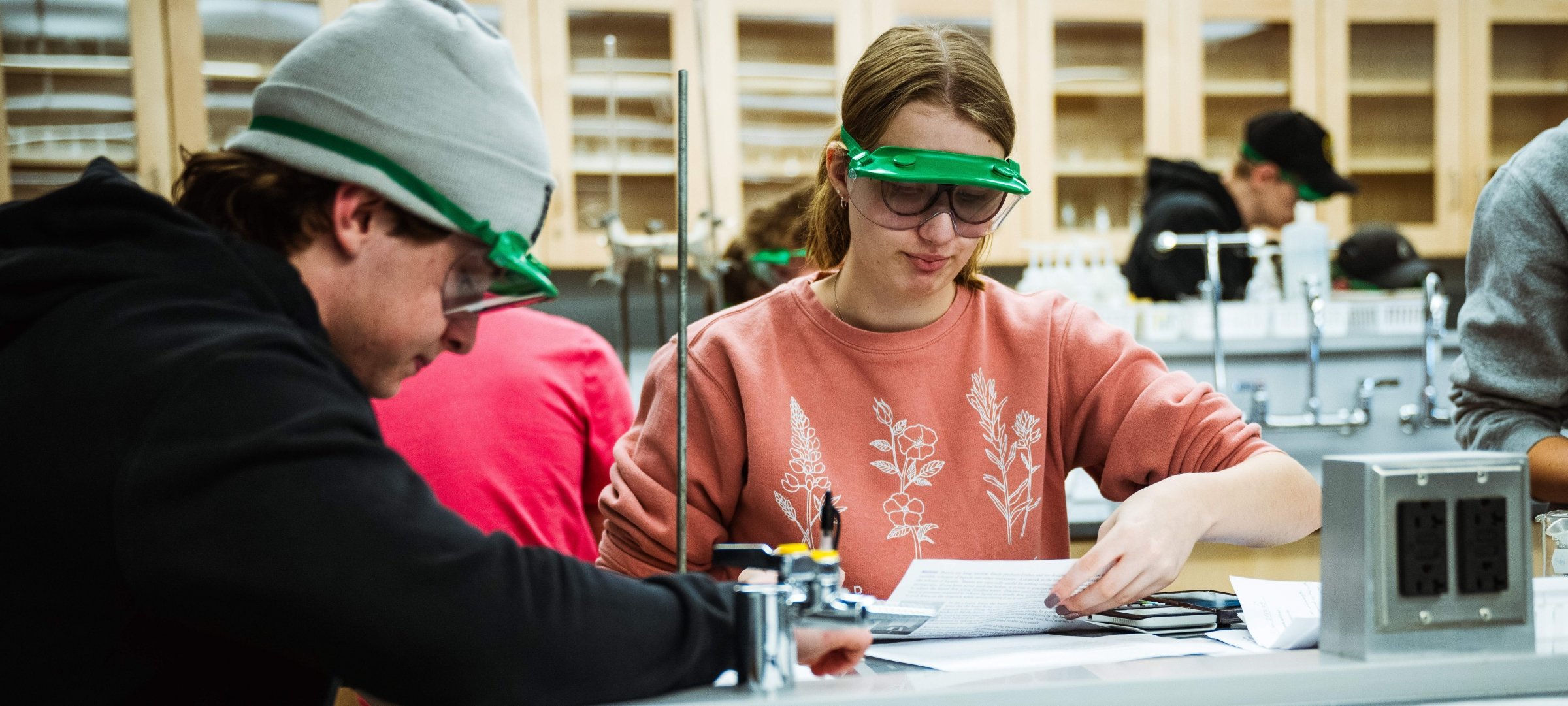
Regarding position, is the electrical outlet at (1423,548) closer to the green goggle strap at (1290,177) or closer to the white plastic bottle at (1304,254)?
the white plastic bottle at (1304,254)

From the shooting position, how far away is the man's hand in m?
0.85

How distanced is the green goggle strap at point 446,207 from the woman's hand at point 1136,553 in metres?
0.53

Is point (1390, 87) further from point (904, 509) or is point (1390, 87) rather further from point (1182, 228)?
point (904, 509)

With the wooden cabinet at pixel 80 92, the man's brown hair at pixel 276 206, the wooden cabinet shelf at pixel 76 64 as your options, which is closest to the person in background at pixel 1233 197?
the man's brown hair at pixel 276 206

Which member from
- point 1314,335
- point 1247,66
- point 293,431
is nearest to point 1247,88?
point 1247,66

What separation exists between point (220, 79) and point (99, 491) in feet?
11.7

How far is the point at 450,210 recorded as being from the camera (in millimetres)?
846

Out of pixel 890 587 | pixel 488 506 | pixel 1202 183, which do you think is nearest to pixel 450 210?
pixel 890 587

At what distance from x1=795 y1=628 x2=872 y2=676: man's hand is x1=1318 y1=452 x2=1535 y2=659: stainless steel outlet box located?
1.16ft

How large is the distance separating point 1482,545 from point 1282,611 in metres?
0.26

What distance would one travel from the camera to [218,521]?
661mm

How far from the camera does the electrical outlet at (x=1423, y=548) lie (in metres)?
0.85

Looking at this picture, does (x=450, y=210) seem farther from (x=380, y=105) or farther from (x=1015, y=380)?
(x=1015, y=380)

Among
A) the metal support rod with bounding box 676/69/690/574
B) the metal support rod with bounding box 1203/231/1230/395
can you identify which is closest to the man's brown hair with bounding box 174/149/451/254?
the metal support rod with bounding box 676/69/690/574
